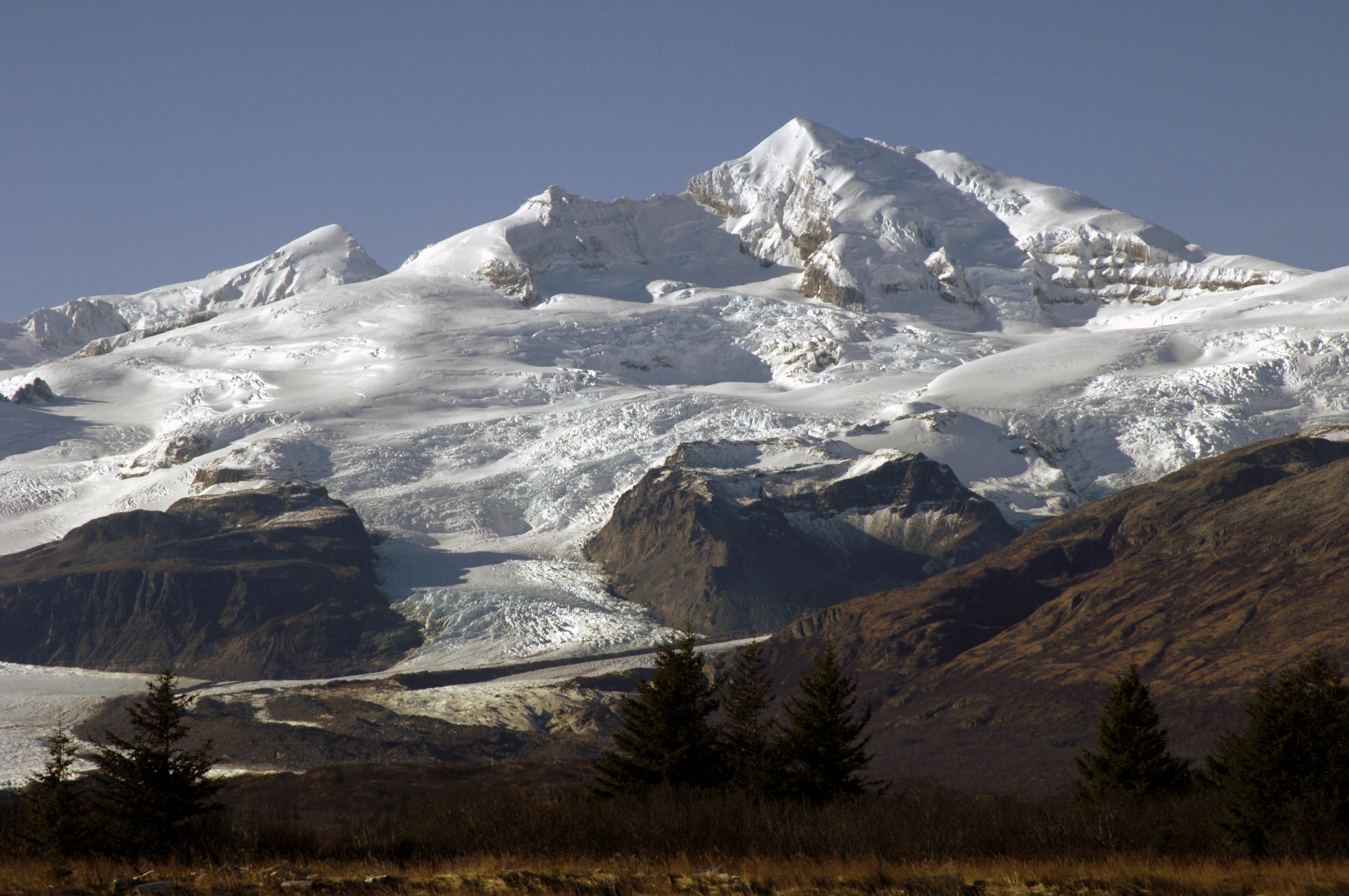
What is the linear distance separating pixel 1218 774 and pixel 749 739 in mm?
16845

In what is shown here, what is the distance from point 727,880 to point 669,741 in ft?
52.0

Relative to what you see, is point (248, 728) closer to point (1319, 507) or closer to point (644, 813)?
point (644, 813)

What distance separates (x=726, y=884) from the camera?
26.8 metres

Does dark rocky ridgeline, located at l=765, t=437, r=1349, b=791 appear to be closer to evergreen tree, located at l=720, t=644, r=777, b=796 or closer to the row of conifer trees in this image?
evergreen tree, located at l=720, t=644, r=777, b=796

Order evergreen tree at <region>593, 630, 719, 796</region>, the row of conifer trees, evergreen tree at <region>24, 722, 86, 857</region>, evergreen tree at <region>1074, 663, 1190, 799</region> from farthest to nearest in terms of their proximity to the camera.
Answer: evergreen tree at <region>1074, 663, 1190, 799</region> → evergreen tree at <region>593, 630, 719, 796</region> → the row of conifer trees → evergreen tree at <region>24, 722, 86, 857</region>

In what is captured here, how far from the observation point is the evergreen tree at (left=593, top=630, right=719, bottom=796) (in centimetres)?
4222

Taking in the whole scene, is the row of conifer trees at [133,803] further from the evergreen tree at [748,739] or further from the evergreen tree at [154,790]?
the evergreen tree at [748,739]

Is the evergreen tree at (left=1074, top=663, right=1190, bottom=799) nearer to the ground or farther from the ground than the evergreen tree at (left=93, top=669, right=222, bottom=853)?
nearer to the ground

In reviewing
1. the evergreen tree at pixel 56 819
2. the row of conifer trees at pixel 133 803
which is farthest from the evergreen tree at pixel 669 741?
the evergreen tree at pixel 56 819

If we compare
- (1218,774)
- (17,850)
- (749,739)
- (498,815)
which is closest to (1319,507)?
(1218,774)

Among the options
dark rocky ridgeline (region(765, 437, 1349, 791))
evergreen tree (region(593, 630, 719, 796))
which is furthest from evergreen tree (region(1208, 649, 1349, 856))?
dark rocky ridgeline (region(765, 437, 1349, 791))

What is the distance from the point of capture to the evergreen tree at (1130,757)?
163ft

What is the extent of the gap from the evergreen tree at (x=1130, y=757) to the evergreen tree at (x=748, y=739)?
13.5 m

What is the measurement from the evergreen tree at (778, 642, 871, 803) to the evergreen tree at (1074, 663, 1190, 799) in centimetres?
1054
